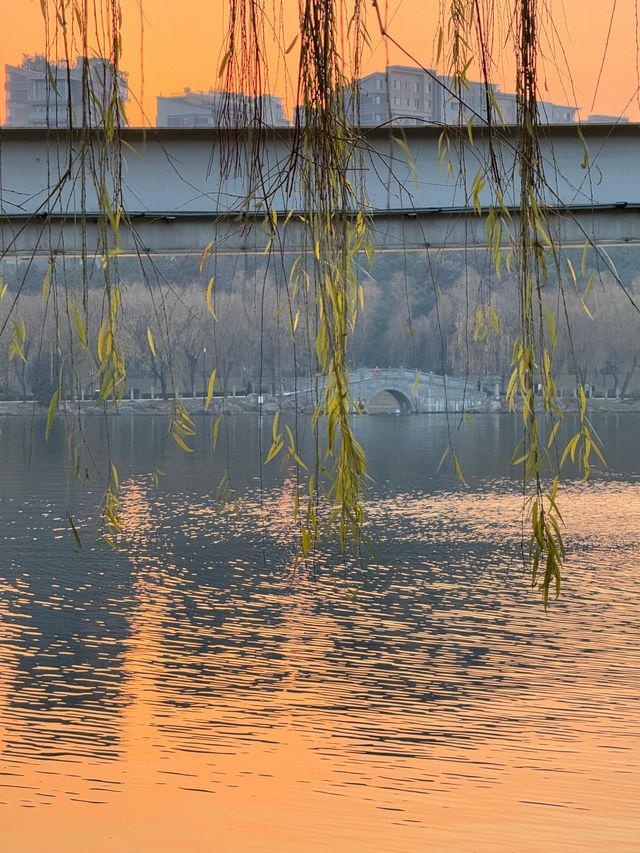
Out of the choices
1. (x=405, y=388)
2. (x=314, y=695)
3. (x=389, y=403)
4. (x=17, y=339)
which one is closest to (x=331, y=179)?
(x=17, y=339)

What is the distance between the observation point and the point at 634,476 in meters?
35.4

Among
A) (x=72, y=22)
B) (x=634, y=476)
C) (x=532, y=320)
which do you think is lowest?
(x=634, y=476)

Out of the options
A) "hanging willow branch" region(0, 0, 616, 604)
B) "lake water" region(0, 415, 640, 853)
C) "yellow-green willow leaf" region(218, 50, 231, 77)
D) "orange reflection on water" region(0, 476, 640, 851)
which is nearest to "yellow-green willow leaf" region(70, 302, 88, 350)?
"hanging willow branch" region(0, 0, 616, 604)

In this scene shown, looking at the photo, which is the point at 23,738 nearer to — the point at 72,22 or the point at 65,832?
the point at 65,832

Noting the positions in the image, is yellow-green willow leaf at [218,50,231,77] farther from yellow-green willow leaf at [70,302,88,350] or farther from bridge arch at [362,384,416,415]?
bridge arch at [362,384,416,415]

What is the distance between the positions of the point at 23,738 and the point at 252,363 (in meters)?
74.5

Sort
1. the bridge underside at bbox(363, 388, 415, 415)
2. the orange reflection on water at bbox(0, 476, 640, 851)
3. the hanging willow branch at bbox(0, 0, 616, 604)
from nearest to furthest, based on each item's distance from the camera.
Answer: the hanging willow branch at bbox(0, 0, 616, 604) → the orange reflection on water at bbox(0, 476, 640, 851) → the bridge underside at bbox(363, 388, 415, 415)

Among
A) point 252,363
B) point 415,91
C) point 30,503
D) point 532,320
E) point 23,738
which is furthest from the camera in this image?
point 252,363

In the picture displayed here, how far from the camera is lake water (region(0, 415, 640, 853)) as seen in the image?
8375mm

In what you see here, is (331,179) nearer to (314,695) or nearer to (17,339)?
(17,339)

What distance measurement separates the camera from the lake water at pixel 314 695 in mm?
8375

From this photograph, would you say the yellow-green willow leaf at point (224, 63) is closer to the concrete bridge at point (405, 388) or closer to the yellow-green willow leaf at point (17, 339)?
the yellow-green willow leaf at point (17, 339)

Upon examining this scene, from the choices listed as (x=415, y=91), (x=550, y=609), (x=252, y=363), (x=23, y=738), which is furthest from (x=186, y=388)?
(x=415, y=91)

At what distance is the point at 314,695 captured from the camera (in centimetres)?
1162
